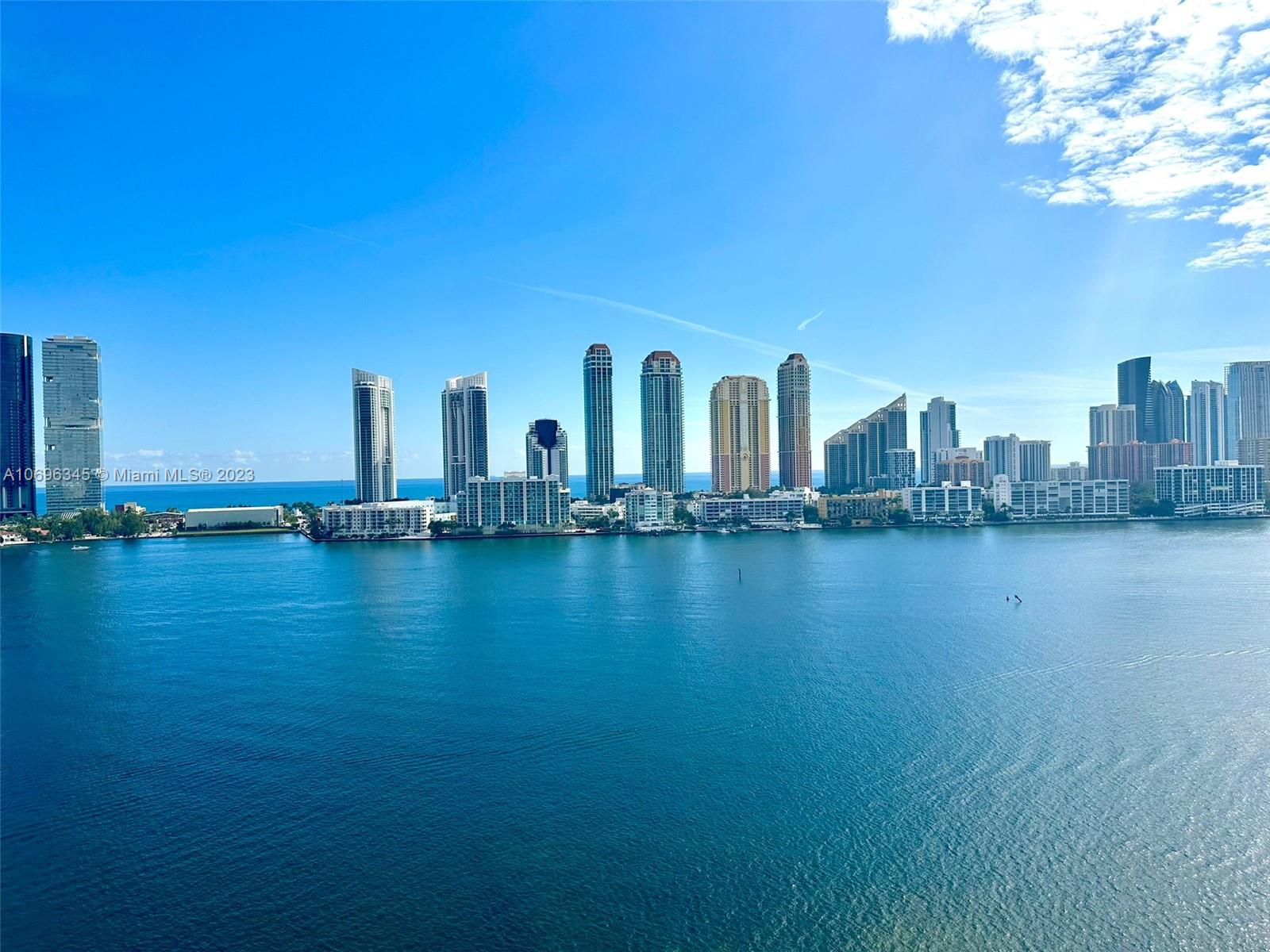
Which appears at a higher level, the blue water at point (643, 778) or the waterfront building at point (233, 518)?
the waterfront building at point (233, 518)

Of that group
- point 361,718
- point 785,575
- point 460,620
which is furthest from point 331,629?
point 785,575

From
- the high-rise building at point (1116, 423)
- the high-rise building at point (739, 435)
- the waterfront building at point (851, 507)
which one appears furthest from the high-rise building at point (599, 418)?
the high-rise building at point (1116, 423)

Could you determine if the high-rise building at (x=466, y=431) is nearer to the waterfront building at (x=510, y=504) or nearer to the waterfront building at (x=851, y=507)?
the waterfront building at (x=510, y=504)

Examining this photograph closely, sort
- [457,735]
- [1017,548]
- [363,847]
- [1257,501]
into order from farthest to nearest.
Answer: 1. [1257,501]
2. [1017,548]
3. [457,735]
4. [363,847]

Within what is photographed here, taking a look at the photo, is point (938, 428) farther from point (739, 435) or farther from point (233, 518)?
point (233, 518)

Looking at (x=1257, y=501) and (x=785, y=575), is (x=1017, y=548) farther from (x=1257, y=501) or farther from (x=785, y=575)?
(x=1257, y=501)

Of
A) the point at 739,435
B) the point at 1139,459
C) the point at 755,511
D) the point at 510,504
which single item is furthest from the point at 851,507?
the point at 1139,459
